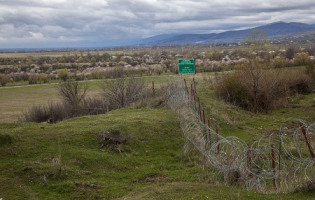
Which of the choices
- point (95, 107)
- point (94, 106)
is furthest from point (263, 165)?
point (94, 106)

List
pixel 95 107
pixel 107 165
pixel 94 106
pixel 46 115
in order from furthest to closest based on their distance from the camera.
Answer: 1. pixel 94 106
2. pixel 95 107
3. pixel 46 115
4. pixel 107 165

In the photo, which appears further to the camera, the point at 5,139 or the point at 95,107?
the point at 95,107

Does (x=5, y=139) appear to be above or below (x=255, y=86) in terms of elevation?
above

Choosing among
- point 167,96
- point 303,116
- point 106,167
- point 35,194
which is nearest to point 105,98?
point 167,96

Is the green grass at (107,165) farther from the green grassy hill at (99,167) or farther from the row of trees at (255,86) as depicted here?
the row of trees at (255,86)

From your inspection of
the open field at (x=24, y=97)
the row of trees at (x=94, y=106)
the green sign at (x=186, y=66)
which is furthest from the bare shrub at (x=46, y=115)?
the green sign at (x=186, y=66)

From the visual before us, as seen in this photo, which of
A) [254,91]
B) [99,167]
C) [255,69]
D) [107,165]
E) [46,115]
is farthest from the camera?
[46,115]

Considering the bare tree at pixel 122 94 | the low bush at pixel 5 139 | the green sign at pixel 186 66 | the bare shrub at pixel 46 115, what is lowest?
the bare shrub at pixel 46 115

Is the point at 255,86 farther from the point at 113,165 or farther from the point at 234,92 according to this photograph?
the point at 113,165

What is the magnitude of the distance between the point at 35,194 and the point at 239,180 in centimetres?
540

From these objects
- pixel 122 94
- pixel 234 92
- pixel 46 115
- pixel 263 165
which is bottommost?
pixel 46 115

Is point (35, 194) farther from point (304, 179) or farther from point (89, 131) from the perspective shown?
point (304, 179)

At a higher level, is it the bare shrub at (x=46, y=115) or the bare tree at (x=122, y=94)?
the bare tree at (x=122, y=94)

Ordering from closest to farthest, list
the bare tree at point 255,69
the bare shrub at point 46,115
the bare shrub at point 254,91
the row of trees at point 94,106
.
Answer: the bare tree at point 255,69, the bare shrub at point 254,91, the bare shrub at point 46,115, the row of trees at point 94,106
